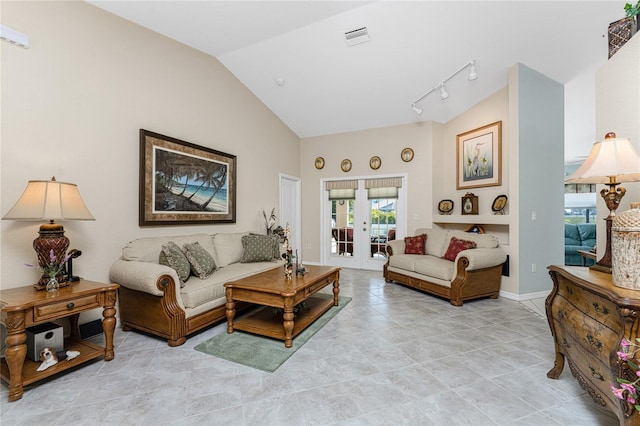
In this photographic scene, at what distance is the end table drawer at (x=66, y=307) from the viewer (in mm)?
1833

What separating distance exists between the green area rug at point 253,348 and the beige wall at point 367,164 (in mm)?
3430

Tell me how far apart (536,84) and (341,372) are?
4.49m

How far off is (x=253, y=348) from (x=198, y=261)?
120cm

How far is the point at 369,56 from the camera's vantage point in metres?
3.90

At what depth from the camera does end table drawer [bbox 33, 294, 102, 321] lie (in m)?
1.83

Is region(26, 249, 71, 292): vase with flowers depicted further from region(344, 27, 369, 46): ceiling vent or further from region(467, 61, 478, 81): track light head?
region(467, 61, 478, 81): track light head

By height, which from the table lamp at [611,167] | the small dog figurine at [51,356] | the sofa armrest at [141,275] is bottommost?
the small dog figurine at [51,356]

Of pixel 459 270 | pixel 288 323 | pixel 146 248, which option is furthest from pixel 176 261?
pixel 459 270

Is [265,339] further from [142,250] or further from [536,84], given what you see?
[536,84]

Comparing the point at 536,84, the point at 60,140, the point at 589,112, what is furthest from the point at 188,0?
the point at 589,112

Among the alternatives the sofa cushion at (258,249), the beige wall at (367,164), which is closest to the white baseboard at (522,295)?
the beige wall at (367,164)

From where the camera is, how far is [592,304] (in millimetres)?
1440

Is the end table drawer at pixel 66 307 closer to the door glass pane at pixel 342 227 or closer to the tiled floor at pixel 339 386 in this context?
the tiled floor at pixel 339 386

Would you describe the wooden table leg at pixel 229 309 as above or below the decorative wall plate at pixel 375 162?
below
